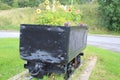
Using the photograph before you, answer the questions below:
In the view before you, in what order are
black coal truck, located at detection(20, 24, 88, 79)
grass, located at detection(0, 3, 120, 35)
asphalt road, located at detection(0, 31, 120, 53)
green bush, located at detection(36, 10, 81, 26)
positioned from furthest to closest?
grass, located at detection(0, 3, 120, 35), asphalt road, located at detection(0, 31, 120, 53), green bush, located at detection(36, 10, 81, 26), black coal truck, located at detection(20, 24, 88, 79)

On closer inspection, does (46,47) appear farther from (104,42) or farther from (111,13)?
(111,13)

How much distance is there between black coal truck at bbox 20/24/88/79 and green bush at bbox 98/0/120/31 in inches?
1138

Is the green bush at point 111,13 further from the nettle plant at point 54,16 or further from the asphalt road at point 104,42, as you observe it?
the nettle plant at point 54,16

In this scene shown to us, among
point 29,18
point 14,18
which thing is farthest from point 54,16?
point 14,18

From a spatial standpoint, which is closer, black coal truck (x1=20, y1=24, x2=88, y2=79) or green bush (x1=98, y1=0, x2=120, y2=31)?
black coal truck (x1=20, y1=24, x2=88, y2=79)

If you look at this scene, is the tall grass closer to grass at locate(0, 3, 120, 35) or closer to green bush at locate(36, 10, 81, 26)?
grass at locate(0, 3, 120, 35)

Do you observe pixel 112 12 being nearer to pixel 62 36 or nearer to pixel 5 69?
pixel 5 69

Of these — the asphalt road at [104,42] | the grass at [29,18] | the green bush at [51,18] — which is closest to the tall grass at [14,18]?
the grass at [29,18]

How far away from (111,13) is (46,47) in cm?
2950

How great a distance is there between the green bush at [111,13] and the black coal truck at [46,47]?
2891cm

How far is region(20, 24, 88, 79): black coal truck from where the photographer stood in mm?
6133

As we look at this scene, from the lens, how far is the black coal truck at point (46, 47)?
20.1 feet

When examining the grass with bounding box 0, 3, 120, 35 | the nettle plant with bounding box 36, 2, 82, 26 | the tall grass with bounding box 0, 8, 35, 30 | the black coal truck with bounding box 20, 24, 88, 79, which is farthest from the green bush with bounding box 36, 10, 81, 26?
the tall grass with bounding box 0, 8, 35, 30

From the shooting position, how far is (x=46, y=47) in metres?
6.27
